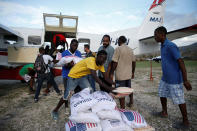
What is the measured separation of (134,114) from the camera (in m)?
1.86

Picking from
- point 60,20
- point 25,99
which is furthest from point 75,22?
point 25,99

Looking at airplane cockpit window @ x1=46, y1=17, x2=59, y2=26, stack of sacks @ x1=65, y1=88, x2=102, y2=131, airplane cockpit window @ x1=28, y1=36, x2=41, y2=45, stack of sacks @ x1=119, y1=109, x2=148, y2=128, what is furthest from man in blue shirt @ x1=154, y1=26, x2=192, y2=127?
airplane cockpit window @ x1=28, y1=36, x2=41, y2=45

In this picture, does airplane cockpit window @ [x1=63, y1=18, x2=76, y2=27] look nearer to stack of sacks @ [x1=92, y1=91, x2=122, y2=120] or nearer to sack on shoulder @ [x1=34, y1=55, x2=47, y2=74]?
sack on shoulder @ [x1=34, y1=55, x2=47, y2=74]

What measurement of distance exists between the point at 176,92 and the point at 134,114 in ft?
3.39

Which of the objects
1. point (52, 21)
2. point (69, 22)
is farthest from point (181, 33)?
point (52, 21)

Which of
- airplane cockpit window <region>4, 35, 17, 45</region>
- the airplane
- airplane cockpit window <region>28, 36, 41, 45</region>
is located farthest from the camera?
airplane cockpit window <region>28, 36, 41, 45</region>

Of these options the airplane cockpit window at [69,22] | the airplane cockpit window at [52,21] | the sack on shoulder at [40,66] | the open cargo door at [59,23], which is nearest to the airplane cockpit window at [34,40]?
the open cargo door at [59,23]

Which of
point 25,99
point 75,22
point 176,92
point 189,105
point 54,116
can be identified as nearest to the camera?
point 176,92

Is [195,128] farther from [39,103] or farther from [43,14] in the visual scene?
[43,14]

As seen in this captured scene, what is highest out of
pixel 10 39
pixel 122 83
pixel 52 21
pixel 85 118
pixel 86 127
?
pixel 52 21

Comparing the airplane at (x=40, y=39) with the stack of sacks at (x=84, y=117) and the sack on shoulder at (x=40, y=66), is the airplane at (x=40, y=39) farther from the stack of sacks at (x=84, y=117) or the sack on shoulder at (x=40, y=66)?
the stack of sacks at (x=84, y=117)

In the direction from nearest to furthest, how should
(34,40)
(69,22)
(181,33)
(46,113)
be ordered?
(46,113)
(69,22)
(34,40)
(181,33)

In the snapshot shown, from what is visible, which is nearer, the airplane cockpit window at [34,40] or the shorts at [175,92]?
the shorts at [175,92]

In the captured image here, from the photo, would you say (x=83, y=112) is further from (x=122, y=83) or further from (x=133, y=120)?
(x=122, y=83)
